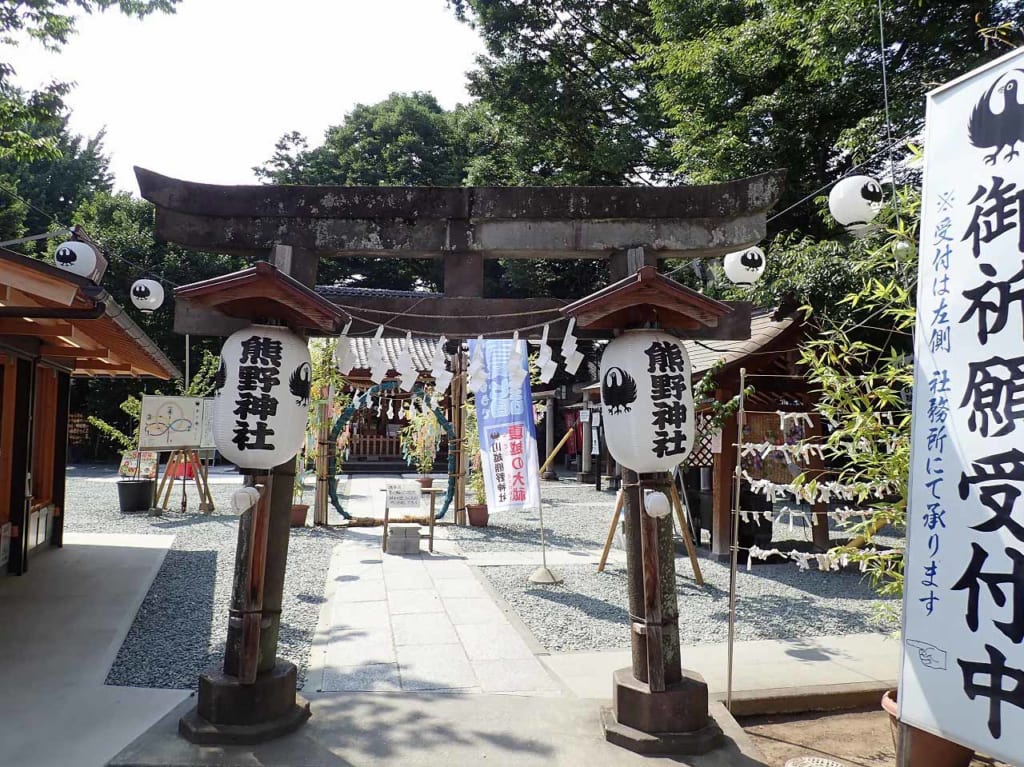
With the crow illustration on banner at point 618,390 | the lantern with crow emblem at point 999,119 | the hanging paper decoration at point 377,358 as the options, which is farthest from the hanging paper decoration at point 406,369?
the lantern with crow emblem at point 999,119

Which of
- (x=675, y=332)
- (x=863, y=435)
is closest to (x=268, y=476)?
(x=675, y=332)

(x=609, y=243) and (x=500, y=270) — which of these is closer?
(x=609, y=243)

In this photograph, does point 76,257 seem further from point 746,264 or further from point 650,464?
point 746,264

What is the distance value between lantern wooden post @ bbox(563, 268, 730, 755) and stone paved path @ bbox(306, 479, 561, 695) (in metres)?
1.08

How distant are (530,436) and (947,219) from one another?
6236mm

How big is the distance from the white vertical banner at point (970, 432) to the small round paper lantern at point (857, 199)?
2.96 meters

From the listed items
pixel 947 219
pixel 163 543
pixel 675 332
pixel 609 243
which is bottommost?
pixel 163 543

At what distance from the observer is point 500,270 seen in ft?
88.8

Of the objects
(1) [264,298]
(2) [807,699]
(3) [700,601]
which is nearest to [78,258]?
(1) [264,298]

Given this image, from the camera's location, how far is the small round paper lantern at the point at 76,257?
848 cm

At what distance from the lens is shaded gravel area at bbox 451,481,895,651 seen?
6756 mm

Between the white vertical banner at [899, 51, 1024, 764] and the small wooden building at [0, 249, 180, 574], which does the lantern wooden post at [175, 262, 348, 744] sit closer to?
the small wooden building at [0, 249, 180, 574]

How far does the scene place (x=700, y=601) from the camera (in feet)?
25.7

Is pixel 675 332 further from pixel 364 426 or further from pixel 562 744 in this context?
pixel 364 426
